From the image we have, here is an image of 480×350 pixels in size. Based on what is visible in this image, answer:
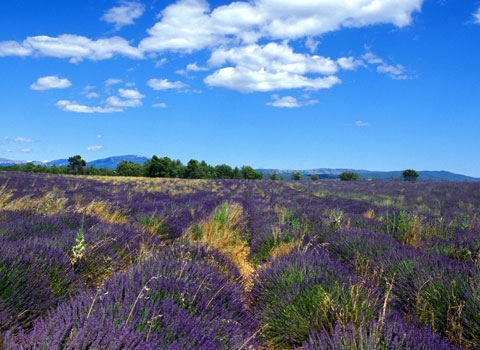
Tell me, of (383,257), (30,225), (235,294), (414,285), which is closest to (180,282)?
(235,294)

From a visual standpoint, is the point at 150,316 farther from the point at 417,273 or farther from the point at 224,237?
the point at 224,237

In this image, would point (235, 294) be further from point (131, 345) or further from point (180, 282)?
point (131, 345)

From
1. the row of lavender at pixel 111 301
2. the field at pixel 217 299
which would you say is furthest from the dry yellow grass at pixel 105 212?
the row of lavender at pixel 111 301

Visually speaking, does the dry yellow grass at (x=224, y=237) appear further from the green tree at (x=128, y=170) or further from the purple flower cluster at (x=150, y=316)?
the green tree at (x=128, y=170)

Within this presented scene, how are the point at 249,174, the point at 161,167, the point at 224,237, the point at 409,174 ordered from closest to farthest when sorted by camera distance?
the point at 224,237 < the point at 161,167 < the point at 409,174 < the point at 249,174

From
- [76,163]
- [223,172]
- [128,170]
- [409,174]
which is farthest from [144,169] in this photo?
[409,174]

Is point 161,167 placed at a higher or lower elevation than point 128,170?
higher

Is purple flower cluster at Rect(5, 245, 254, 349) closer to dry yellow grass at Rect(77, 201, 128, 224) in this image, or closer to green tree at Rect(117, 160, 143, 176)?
dry yellow grass at Rect(77, 201, 128, 224)

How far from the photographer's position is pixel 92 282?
129 inches

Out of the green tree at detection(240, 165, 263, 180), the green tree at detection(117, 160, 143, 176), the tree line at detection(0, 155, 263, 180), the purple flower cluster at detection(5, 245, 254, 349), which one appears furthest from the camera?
the green tree at detection(240, 165, 263, 180)

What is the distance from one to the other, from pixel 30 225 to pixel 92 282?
2.11 m

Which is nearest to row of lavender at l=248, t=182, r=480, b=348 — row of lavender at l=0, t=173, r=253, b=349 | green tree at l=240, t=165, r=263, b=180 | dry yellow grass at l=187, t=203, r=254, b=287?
dry yellow grass at l=187, t=203, r=254, b=287

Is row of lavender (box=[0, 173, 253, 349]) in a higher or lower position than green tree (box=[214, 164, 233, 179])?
lower

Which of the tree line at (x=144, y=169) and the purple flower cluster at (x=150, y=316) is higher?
the tree line at (x=144, y=169)
